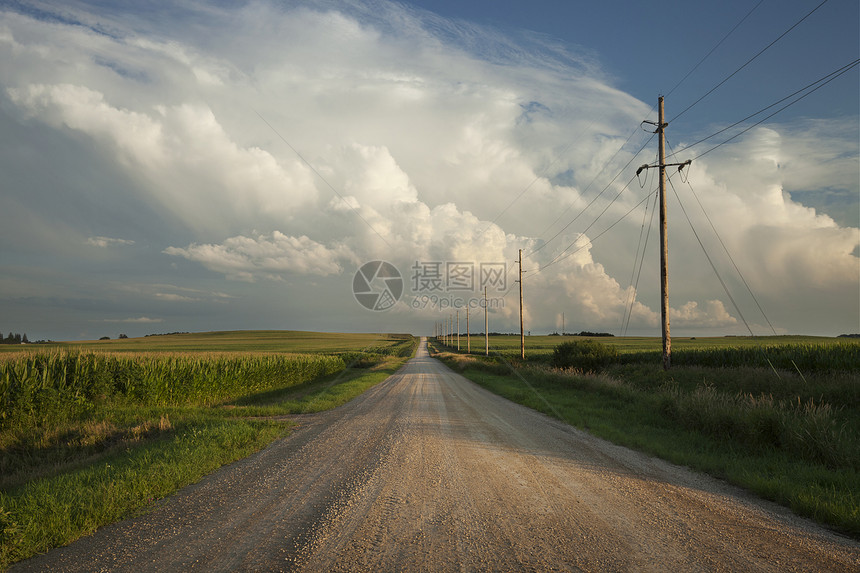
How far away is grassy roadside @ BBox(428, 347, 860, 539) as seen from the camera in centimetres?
588

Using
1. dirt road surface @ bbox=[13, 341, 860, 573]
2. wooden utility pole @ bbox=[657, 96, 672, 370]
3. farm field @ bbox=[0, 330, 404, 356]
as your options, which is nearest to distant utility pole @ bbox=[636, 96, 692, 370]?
wooden utility pole @ bbox=[657, 96, 672, 370]

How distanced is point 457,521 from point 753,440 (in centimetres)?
743

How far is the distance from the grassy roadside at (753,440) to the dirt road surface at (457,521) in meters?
0.42

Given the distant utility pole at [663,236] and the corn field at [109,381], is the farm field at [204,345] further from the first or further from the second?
the distant utility pole at [663,236]

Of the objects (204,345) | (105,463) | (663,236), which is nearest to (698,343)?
(663,236)

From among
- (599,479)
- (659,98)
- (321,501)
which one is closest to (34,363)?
(321,501)

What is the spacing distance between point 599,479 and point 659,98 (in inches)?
679

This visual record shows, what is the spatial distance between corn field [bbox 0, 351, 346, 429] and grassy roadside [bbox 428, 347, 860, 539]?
1470 cm

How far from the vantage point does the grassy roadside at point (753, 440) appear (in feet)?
19.3

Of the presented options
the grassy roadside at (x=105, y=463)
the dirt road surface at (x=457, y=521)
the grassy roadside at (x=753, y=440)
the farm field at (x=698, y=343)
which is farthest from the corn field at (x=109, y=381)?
the farm field at (x=698, y=343)

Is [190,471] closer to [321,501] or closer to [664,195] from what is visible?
[321,501]

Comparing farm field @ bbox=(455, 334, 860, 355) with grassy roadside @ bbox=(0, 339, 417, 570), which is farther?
farm field @ bbox=(455, 334, 860, 355)

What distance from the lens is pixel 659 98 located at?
60.0 feet

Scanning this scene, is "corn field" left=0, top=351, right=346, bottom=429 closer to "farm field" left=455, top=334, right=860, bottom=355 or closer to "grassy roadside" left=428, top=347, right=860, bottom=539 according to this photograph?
"grassy roadside" left=428, top=347, right=860, bottom=539
